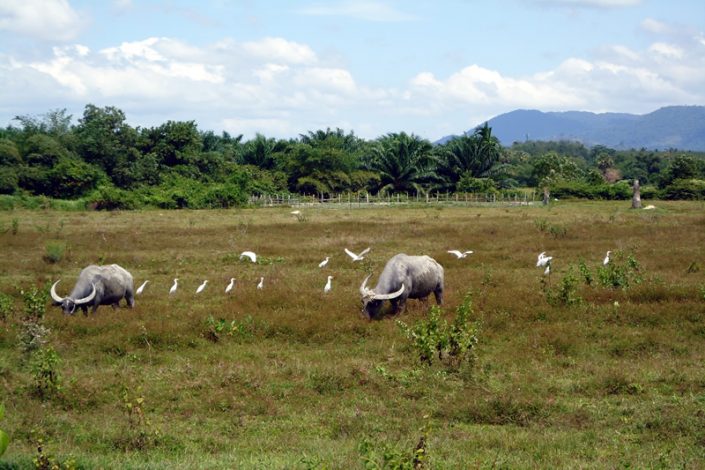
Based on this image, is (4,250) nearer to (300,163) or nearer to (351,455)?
(351,455)

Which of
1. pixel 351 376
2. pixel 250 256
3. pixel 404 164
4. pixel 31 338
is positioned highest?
pixel 404 164

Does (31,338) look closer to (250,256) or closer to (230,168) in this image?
(250,256)

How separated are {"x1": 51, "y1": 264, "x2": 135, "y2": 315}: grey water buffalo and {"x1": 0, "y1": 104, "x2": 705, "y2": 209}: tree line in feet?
110

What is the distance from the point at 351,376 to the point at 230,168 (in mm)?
54713

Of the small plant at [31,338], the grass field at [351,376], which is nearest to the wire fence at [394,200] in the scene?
the grass field at [351,376]

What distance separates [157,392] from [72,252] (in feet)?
50.2

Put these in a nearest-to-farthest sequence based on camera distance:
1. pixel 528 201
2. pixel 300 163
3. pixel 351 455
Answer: pixel 351 455 < pixel 528 201 < pixel 300 163

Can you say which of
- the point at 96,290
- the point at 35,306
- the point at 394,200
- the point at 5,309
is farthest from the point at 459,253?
the point at 394,200

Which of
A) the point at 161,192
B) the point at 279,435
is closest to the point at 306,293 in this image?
the point at 279,435

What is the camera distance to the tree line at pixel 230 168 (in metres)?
50.7

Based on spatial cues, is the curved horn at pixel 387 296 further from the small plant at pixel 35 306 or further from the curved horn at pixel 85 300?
the small plant at pixel 35 306

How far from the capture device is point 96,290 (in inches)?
599

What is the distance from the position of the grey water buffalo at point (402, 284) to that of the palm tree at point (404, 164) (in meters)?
47.2

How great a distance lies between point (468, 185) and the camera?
6203 centimetres
